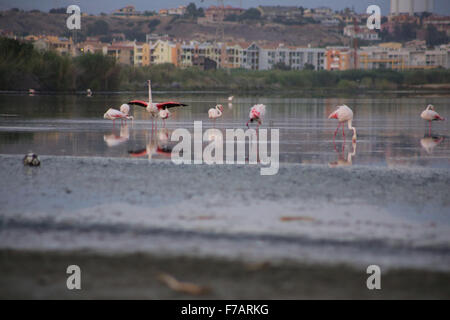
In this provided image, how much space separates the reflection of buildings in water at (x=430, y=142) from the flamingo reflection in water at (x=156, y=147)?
17.6 feet

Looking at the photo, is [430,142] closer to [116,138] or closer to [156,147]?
[156,147]

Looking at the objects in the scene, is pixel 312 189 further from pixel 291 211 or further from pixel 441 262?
pixel 441 262

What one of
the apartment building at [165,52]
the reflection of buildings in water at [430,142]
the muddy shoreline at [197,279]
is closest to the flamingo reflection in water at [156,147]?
the reflection of buildings in water at [430,142]

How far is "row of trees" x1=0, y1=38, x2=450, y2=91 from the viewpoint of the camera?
2346 inches

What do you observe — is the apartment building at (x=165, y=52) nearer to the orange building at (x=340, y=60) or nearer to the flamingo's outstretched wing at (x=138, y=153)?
the orange building at (x=340, y=60)

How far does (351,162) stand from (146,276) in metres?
7.58

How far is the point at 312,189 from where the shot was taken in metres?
9.43

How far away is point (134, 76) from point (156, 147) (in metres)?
65.5

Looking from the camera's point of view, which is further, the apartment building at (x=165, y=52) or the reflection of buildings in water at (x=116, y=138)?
the apartment building at (x=165, y=52)

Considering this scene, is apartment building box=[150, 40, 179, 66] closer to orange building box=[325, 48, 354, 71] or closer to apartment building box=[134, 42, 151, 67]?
apartment building box=[134, 42, 151, 67]

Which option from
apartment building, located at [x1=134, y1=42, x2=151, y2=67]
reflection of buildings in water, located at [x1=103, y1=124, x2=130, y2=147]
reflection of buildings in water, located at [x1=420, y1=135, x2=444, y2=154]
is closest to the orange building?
apartment building, located at [x1=134, y1=42, x2=151, y2=67]

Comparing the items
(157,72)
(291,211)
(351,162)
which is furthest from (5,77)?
(291,211)

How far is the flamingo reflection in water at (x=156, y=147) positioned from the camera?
13.5 metres
